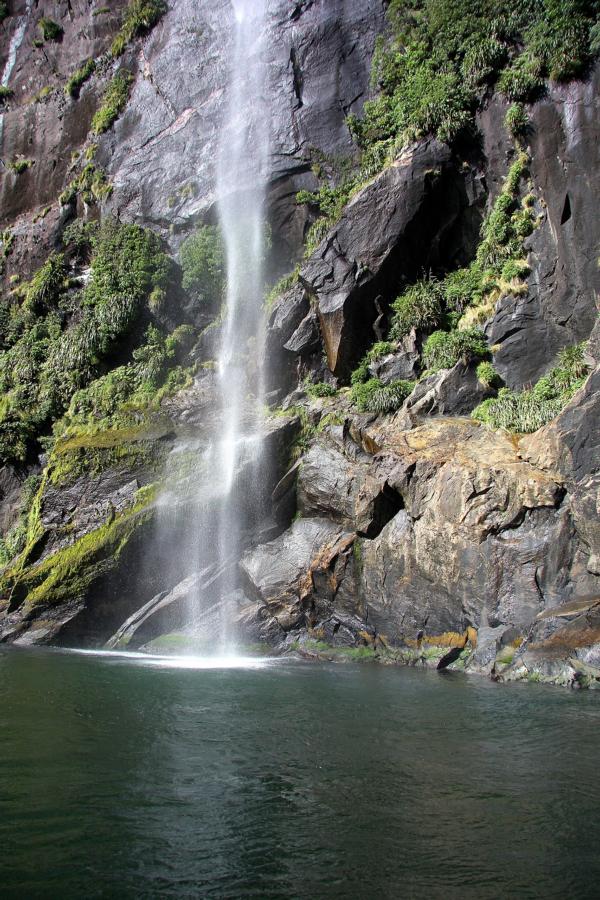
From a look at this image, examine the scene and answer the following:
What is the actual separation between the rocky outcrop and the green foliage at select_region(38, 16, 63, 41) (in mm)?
28272

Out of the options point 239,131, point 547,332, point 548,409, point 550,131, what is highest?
point 239,131

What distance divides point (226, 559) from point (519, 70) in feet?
66.2

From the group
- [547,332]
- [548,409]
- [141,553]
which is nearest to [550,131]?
[547,332]

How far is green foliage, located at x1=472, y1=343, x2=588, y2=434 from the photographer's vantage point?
659 inches

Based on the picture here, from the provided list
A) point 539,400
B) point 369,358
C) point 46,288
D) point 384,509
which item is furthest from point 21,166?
point 539,400

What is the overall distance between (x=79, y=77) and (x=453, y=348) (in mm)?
30411

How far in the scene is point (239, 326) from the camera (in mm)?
25891

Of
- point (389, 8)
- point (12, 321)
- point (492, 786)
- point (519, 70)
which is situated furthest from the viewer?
point (12, 321)

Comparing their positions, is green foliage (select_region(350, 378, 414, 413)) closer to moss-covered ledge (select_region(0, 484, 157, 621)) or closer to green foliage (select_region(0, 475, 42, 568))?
moss-covered ledge (select_region(0, 484, 157, 621))

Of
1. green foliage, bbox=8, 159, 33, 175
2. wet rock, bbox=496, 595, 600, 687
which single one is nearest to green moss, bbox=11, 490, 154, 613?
wet rock, bbox=496, 595, 600, 687

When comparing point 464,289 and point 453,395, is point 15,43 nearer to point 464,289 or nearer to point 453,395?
point 464,289

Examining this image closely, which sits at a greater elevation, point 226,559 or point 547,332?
point 547,332

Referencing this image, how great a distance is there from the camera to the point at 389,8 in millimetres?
→ 27547

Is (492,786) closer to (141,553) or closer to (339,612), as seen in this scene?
(339,612)
